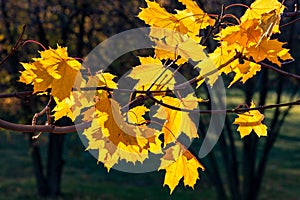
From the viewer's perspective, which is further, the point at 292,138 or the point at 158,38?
the point at 292,138

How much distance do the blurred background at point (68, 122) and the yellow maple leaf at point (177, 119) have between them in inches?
179

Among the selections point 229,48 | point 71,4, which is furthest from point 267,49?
point 71,4

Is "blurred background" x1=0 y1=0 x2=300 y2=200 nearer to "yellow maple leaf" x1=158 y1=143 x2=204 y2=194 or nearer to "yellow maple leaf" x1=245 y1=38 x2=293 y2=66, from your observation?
"yellow maple leaf" x1=158 y1=143 x2=204 y2=194

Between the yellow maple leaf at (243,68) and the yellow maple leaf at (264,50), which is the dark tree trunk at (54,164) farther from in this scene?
the yellow maple leaf at (264,50)

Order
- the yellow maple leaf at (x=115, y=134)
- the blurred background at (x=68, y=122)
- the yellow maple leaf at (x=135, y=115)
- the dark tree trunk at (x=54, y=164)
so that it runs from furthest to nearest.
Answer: the dark tree trunk at (x=54, y=164) < the blurred background at (x=68, y=122) < the yellow maple leaf at (x=135, y=115) < the yellow maple leaf at (x=115, y=134)

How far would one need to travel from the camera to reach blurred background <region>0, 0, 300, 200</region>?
7.73 meters

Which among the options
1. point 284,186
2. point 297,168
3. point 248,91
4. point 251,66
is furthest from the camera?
point 297,168

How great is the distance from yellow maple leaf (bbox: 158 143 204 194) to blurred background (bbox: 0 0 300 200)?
15.0 ft

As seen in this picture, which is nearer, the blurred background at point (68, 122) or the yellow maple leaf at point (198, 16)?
the yellow maple leaf at point (198, 16)

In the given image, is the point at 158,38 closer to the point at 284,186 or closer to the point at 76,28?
the point at 76,28

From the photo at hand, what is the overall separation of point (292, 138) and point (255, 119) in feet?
50.6

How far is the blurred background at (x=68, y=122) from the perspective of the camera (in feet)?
25.4

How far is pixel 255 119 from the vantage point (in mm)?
1472

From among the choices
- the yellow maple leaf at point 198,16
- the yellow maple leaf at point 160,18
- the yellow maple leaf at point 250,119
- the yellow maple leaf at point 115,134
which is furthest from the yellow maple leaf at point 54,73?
the yellow maple leaf at point 250,119
